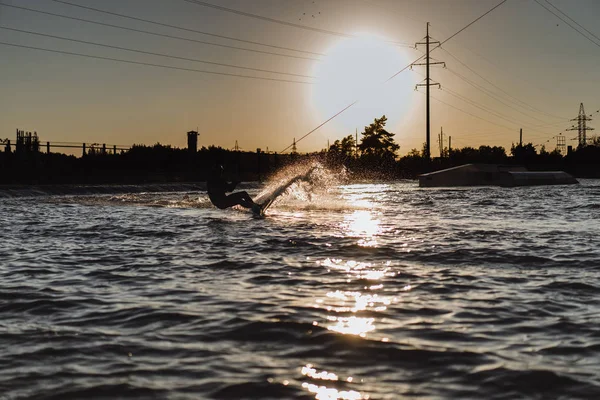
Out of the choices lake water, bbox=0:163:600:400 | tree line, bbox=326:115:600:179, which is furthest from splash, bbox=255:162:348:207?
tree line, bbox=326:115:600:179

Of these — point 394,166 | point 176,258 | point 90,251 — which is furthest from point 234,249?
point 394,166

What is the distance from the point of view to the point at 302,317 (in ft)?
18.2

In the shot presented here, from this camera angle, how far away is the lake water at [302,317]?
388 cm

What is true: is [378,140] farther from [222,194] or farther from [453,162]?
[222,194]

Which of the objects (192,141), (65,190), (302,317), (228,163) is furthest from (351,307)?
(228,163)

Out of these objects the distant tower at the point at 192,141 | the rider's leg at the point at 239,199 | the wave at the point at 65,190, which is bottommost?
the rider's leg at the point at 239,199

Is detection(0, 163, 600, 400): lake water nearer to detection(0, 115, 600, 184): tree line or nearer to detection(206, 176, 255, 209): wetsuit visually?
detection(206, 176, 255, 209): wetsuit

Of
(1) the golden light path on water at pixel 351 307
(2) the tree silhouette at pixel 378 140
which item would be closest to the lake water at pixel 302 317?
(1) the golden light path on water at pixel 351 307

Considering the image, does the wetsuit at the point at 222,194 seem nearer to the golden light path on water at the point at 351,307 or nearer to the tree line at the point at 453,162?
the golden light path on water at the point at 351,307

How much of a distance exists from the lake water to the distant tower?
37820 mm

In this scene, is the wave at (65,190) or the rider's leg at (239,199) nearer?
the rider's leg at (239,199)

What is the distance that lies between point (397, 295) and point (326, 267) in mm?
2071

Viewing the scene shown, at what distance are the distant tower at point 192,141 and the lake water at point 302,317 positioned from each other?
124ft

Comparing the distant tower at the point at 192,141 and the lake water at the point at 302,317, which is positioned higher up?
the distant tower at the point at 192,141
